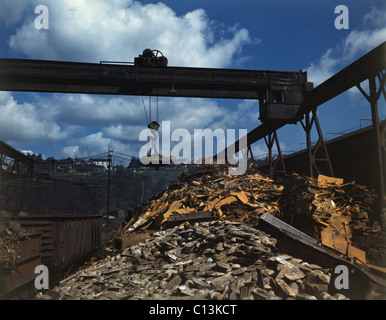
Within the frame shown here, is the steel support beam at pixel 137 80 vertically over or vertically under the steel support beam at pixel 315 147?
over

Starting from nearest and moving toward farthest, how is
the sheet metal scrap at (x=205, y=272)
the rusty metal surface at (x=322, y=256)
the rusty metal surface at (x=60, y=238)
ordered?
the rusty metal surface at (x=322, y=256), the sheet metal scrap at (x=205, y=272), the rusty metal surface at (x=60, y=238)

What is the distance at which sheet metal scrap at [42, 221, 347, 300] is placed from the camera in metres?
4.59

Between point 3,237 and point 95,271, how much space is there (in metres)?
2.47

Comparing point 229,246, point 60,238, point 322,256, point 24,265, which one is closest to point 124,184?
point 60,238

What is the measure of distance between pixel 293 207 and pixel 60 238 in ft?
24.0

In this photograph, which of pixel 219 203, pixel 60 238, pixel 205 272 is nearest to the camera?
pixel 205 272

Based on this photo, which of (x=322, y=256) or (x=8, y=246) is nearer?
(x=322, y=256)

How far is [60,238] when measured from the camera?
30.5 feet

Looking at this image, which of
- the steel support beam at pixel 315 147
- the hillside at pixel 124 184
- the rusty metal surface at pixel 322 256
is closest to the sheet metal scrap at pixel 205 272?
the rusty metal surface at pixel 322 256

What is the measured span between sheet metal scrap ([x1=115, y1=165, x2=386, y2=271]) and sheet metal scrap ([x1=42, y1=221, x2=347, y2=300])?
4.05 ft

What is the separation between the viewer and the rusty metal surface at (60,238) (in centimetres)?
877

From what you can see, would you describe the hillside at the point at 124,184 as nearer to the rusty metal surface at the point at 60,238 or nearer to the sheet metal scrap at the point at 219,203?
the rusty metal surface at the point at 60,238

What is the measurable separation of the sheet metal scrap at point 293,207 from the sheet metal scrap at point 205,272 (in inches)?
48.6

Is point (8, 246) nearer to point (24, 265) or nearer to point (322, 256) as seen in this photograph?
point (24, 265)
